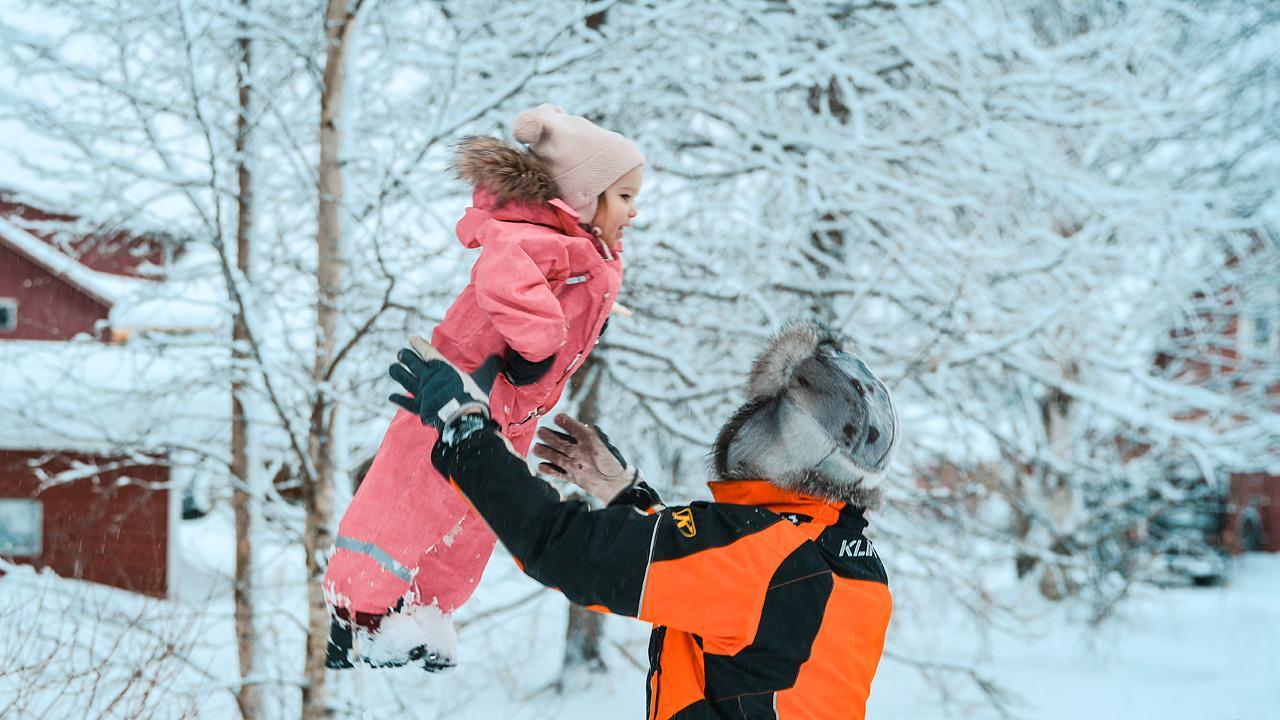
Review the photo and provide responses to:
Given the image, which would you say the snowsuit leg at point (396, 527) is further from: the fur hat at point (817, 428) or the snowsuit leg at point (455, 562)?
the fur hat at point (817, 428)

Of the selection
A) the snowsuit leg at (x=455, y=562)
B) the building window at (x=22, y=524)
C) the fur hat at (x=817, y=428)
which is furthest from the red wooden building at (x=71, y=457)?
the fur hat at (x=817, y=428)

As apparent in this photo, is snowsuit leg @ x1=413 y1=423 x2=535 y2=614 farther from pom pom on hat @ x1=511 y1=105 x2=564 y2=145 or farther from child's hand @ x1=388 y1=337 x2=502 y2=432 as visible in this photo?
pom pom on hat @ x1=511 y1=105 x2=564 y2=145

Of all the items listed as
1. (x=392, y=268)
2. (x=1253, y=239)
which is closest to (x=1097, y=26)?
(x=1253, y=239)

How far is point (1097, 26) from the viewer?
10523 millimetres

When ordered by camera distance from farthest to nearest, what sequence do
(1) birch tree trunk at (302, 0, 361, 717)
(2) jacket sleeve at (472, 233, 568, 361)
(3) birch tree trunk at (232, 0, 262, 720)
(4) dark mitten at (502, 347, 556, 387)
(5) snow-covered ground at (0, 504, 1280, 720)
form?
(3) birch tree trunk at (232, 0, 262, 720) → (1) birch tree trunk at (302, 0, 361, 717) → (5) snow-covered ground at (0, 504, 1280, 720) → (4) dark mitten at (502, 347, 556, 387) → (2) jacket sleeve at (472, 233, 568, 361)

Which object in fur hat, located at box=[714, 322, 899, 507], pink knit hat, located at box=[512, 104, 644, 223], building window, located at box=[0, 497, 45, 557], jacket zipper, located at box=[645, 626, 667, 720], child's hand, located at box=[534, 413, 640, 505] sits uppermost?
pink knit hat, located at box=[512, 104, 644, 223]

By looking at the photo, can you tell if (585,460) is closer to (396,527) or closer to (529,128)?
(396,527)

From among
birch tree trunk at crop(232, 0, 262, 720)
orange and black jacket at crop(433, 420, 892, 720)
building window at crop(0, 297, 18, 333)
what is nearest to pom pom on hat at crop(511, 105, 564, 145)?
orange and black jacket at crop(433, 420, 892, 720)

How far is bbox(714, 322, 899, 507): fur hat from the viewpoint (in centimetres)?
166

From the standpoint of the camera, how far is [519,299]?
156 cm

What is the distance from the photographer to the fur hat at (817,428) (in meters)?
1.66

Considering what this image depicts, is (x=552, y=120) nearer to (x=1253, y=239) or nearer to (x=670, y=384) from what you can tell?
(x=670, y=384)

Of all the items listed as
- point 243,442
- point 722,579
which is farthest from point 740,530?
point 243,442

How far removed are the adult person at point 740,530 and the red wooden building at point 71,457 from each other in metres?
2.83
